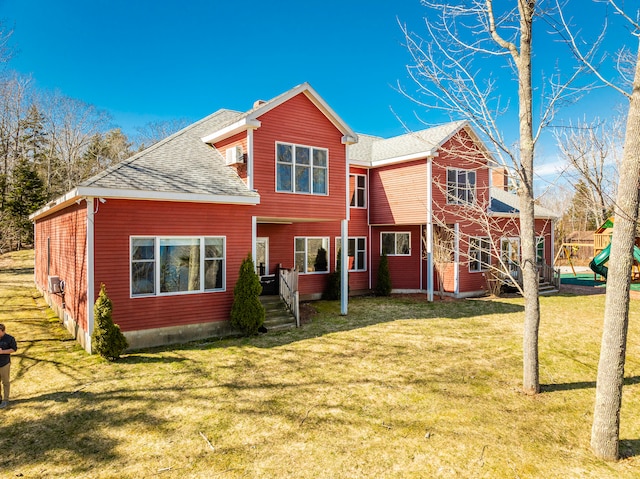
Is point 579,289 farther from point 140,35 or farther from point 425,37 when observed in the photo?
point 140,35

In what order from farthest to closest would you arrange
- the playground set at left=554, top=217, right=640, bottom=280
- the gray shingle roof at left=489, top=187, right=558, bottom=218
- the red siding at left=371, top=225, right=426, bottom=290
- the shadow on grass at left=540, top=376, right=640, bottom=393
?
the playground set at left=554, top=217, right=640, bottom=280 < the gray shingle roof at left=489, top=187, right=558, bottom=218 < the red siding at left=371, top=225, right=426, bottom=290 < the shadow on grass at left=540, top=376, right=640, bottom=393

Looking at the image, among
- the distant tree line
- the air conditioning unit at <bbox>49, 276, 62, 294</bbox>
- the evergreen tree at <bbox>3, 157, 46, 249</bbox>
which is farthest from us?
the distant tree line

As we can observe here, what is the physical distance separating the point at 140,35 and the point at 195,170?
1534 centimetres

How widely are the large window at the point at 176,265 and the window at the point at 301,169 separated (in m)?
3.03

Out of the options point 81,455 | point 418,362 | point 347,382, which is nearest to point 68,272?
point 81,455

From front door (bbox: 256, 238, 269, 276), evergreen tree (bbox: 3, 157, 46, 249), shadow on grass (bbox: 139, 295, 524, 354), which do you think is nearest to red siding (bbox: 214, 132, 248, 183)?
front door (bbox: 256, 238, 269, 276)

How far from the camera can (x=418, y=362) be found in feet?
29.6

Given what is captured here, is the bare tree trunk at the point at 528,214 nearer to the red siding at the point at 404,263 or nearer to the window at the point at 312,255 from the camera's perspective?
the window at the point at 312,255

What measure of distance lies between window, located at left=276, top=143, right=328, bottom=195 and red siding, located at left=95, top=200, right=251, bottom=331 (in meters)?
1.78

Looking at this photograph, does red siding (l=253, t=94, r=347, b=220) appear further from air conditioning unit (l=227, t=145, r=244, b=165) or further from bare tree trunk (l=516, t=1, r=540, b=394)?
bare tree trunk (l=516, t=1, r=540, b=394)

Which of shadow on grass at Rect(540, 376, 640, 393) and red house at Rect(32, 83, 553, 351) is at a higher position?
red house at Rect(32, 83, 553, 351)

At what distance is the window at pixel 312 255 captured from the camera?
1703cm

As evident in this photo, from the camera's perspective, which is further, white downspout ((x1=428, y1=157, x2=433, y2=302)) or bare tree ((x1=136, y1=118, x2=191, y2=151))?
bare tree ((x1=136, y1=118, x2=191, y2=151))

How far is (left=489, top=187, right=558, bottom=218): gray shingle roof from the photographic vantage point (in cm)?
2058
